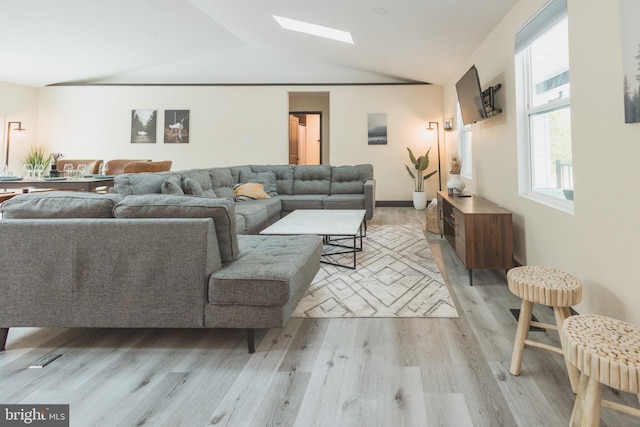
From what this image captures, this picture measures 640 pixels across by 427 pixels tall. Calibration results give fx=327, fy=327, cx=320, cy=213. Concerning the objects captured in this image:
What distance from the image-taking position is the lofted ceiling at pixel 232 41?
3666mm

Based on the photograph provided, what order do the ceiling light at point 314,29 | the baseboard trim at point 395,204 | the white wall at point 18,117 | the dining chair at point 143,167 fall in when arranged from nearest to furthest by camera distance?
the dining chair at point 143,167, the ceiling light at point 314,29, the white wall at point 18,117, the baseboard trim at point 395,204

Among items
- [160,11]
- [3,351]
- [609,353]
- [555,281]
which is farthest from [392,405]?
[160,11]

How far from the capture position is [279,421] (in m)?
1.17

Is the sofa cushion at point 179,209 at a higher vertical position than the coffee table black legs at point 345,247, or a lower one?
higher

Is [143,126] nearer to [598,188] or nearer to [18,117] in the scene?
[18,117]

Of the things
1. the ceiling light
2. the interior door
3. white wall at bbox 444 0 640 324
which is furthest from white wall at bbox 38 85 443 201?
white wall at bbox 444 0 640 324

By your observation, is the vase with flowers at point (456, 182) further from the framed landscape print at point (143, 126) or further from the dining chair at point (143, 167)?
the framed landscape print at point (143, 126)

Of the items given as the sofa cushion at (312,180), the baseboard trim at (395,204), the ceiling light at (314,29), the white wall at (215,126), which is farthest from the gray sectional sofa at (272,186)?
the ceiling light at (314,29)

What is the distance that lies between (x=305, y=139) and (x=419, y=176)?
3.91 m

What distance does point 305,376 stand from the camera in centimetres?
144

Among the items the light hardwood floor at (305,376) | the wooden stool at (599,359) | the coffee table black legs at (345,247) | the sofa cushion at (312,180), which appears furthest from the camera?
the sofa cushion at (312,180)

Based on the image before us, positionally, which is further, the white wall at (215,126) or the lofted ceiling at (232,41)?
the white wall at (215,126)

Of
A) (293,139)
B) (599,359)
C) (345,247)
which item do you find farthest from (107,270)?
(293,139)

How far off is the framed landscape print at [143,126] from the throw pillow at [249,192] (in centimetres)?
354
